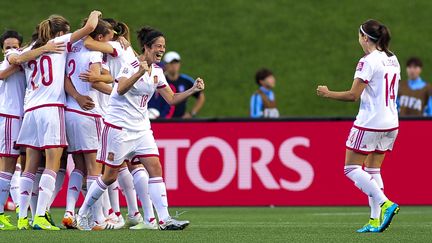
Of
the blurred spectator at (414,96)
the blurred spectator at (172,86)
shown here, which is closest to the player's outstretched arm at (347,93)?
the blurred spectator at (172,86)

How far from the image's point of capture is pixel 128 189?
1320 cm

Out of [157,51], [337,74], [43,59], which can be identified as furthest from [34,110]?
[337,74]

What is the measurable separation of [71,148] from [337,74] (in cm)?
1773

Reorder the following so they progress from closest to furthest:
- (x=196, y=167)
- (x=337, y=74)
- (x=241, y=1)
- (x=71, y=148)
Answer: (x=71, y=148)
(x=196, y=167)
(x=337, y=74)
(x=241, y=1)

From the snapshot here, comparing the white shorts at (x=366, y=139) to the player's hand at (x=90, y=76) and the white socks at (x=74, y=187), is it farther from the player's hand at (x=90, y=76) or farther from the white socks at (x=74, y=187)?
the white socks at (x=74, y=187)

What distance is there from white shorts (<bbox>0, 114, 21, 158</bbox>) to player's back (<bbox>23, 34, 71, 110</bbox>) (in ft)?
1.54

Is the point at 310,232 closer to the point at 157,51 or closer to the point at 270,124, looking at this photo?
the point at 157,51

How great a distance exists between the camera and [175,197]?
60.6 ft

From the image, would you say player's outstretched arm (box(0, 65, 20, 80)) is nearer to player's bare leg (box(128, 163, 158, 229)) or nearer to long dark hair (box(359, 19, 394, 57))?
player's bare leg (box(128, 163, 158, 229))

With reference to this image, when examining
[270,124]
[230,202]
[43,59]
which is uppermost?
[43,59]

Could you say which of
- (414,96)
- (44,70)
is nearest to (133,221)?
(44,70)

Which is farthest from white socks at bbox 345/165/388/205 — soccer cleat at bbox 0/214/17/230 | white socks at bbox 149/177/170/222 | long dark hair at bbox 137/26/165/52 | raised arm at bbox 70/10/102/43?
soccer cleat at bbox 0/214/17/230

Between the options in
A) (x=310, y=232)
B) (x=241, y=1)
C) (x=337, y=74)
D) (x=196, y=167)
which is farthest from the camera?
(x=241, y=1)

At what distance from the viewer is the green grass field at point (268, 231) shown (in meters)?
11.0
